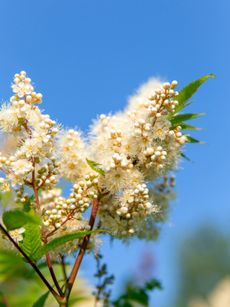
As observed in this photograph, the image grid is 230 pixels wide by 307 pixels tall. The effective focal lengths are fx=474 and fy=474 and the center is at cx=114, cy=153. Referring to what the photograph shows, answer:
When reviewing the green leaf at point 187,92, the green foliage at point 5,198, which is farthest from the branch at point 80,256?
the green leaf at point 187,92

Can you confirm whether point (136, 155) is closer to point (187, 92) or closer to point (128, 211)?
point (128, 211)

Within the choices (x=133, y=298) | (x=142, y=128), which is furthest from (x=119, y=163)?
(x=133, y=298)

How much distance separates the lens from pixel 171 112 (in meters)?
3.16

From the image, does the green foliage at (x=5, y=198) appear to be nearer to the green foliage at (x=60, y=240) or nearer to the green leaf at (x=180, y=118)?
the green foliage at (x=60, y=240)

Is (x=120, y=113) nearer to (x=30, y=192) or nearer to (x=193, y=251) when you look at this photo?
(x=30, y=192)

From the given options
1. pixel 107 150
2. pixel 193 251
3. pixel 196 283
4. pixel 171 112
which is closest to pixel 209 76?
pixel 171 112

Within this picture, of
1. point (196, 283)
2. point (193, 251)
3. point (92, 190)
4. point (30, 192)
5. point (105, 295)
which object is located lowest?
point (105, 295)

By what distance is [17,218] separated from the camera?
2523mm

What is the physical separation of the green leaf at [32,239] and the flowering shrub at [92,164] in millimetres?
133

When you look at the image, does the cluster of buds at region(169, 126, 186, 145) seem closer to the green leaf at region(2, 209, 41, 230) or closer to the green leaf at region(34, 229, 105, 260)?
the green leaf at region(34, 229, 105, 260)

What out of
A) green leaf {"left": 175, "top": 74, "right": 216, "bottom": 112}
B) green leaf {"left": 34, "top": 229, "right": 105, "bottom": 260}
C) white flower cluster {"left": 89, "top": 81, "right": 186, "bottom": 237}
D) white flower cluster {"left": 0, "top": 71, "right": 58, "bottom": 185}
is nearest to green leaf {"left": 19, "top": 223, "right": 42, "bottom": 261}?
green leaf {"left": 34, "top": 229, "right": 105, "bottom": 260}

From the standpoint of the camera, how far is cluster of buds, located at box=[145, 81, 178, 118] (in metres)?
3.09

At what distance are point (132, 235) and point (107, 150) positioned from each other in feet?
2.07

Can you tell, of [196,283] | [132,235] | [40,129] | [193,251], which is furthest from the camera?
[193,251]
